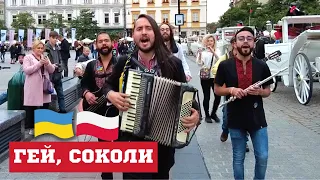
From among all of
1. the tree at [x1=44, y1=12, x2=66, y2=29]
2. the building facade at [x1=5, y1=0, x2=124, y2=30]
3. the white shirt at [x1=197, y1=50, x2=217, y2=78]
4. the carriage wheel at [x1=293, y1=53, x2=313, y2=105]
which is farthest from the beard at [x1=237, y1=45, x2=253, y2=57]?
the building facade at [x1=5, y1=0, x2=124, y2=30]

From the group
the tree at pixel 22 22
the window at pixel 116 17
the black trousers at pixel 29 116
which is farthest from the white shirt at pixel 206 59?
the window at pixel 116 17

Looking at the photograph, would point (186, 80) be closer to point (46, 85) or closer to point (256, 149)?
point (256, 149)

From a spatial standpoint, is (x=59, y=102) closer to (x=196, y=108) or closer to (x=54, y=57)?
(x=54, y=57)

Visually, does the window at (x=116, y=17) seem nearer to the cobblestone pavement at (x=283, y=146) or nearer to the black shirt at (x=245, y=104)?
the cobblestone pavement at (x=283, y=146)

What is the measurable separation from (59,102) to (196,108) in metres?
6.22

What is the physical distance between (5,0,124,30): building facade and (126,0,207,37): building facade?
3110mm

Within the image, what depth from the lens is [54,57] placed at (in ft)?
28.4

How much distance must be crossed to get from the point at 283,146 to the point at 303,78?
385cm

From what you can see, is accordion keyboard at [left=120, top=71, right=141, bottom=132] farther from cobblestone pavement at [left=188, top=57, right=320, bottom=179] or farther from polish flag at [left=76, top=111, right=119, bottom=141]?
cobblestone pavement at [left=188, top=57, right=320, bottom=179]

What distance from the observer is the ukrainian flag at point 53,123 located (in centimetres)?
530

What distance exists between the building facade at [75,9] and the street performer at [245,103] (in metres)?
89.9

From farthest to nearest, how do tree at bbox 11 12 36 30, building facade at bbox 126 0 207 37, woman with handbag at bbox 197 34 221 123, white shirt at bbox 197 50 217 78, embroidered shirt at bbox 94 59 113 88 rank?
1. building facade at bbox 126 0 207 37
2. tree at bbox 11 12 36 30
3. white shirt at bbox 197 50 217 78
4. woman with handbag at bbox 197 34 221 123
5. embroidered shirt at bbox 94 59 113 88

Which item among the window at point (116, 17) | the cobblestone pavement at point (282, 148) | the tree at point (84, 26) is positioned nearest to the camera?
the cobblestone pavement at point (282, 148)

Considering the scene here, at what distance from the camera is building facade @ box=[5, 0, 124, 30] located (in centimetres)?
9294
